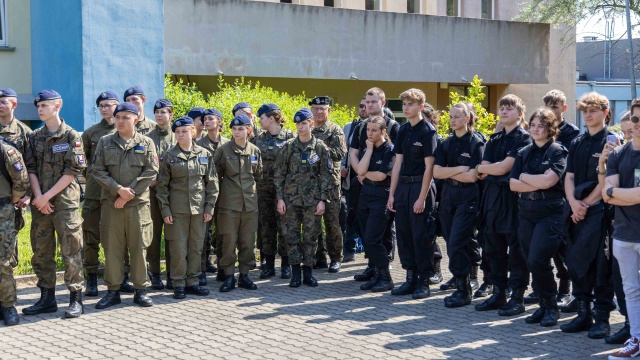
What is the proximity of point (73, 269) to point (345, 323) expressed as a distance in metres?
2.78

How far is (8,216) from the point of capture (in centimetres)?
846

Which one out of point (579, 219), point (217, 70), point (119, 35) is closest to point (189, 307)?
point (579, 219)

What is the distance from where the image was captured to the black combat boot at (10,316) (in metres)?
8.44

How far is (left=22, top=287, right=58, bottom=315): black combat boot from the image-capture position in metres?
8.86

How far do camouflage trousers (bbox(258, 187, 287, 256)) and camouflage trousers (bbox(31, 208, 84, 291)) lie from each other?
271 cm

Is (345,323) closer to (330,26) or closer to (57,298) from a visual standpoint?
(57,298)

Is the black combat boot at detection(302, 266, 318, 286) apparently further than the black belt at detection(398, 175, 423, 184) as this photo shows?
Yes

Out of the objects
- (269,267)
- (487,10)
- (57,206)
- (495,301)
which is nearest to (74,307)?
(57,206)

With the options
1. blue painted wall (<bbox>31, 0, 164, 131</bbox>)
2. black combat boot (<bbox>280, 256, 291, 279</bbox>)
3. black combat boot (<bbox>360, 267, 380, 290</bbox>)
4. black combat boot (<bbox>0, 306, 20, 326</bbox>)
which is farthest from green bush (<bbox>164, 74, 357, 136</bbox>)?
black combat boot (<bbox>0, 306, 20, 326</bbox>)

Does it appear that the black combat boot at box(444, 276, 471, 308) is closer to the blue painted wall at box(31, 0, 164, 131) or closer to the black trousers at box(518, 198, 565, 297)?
the black trousers at box(518, 198, 565, 297)

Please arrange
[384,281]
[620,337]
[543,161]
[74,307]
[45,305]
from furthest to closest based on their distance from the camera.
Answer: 1. [384,281]
2. [45,305]
3. [74,307]
4. [543,161]
5. [620,337]

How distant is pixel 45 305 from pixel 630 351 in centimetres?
559

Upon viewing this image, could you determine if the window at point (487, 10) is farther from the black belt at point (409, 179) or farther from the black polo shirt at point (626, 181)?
the black polo shirt at point (626, 181)

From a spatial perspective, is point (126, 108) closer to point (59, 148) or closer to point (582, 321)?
point (59, 148)
